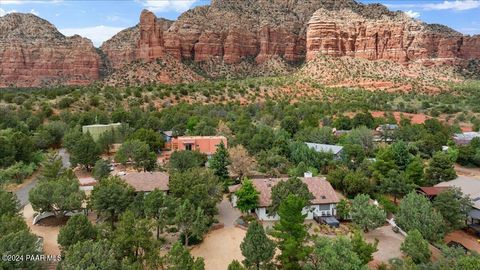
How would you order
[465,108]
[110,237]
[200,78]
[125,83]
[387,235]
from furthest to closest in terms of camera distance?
[200,78] → [125,83] → [465,108] → [387,235] → [110,237]

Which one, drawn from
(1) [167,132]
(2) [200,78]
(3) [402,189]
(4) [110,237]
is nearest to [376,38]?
(2) [200,78]

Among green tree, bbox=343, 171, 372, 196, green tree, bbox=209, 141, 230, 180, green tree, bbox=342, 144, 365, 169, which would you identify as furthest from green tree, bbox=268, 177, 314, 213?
green tree, bbox=342, 144, 365, 169

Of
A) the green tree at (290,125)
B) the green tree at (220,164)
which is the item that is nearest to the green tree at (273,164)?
the green tree at (220,164)

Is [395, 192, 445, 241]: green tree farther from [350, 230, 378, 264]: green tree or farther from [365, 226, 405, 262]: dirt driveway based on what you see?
[350, 230, 378, 264]: green tree

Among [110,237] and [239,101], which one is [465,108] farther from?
[110,237]

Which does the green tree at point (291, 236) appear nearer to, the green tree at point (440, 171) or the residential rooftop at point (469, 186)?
the residential rooftop at point (469, 186)

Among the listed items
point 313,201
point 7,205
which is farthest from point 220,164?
point 7,205
